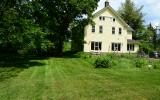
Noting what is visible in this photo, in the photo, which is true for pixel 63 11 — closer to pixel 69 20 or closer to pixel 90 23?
pixel 69 20

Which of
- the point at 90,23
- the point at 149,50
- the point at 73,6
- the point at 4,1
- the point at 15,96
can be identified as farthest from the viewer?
the point at 149,50

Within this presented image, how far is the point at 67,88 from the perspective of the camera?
16719mm

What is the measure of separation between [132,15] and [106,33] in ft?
77.2

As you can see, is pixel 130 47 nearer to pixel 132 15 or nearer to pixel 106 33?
pixel 106 33

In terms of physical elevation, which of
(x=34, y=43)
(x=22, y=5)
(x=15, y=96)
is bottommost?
(x=15, y=96)

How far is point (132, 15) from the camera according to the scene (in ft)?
255

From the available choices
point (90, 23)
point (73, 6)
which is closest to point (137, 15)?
point (90, 23)

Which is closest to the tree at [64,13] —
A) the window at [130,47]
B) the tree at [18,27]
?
the tree at [18,27]

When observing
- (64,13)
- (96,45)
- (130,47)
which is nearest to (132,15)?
(130,47)

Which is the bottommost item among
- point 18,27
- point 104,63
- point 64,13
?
point 104,63

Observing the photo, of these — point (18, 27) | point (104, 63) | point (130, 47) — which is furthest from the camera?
point (130, 47)

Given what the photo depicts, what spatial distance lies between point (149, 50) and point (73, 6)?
2119 cm

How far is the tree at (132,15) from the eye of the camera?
3056 inches

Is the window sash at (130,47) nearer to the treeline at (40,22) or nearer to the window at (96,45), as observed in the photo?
the window at (96,45)
